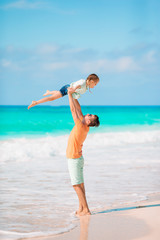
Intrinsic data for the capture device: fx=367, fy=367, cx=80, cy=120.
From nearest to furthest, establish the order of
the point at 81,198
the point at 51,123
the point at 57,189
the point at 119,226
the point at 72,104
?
the point at 119,226 → the point at 72,104 → the point at 81,198 → the point at 57,189 → the point at 51,123

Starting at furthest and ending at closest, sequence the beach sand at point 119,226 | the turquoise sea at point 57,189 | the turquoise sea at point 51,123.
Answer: the turquoise sea at point 51,123 → the turquoise sea at point 57,189 → the beach sand at point 119,226

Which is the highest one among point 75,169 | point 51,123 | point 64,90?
point 51,123

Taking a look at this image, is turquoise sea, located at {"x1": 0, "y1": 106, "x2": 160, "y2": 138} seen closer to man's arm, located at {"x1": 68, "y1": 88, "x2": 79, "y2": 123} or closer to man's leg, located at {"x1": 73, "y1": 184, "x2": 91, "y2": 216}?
man's leg, located at {"x1": 73, "y1": 184, "x2": 91, "y2": 216}

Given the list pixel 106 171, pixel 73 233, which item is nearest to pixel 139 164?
pixel 106 171

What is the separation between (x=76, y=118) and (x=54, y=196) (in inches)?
65.1

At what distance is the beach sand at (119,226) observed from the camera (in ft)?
11.3

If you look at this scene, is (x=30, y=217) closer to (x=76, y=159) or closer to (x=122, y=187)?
(x=76, y=159)

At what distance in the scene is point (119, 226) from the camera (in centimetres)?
375

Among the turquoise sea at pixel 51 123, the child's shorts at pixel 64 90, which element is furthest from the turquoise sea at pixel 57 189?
the turquoise sea at pixel 51 123

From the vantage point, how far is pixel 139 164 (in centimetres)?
841

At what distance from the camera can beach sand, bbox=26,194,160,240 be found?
3.45 metres

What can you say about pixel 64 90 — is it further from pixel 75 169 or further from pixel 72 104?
pixel 75 169

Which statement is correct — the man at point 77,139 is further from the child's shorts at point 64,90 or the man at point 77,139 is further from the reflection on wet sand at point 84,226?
the reflection on wet sand at point 84,226

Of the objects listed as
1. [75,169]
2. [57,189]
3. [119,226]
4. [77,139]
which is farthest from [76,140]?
[57,189]
